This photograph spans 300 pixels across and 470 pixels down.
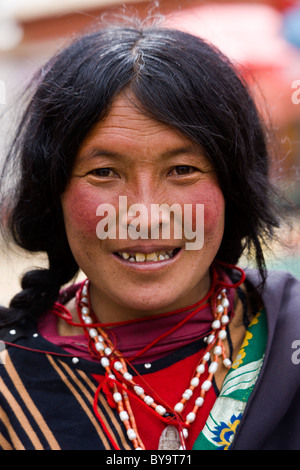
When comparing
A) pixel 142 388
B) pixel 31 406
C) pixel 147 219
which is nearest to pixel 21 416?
pixel 31 406

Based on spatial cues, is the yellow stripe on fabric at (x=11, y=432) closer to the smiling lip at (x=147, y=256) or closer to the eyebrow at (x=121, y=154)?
the smiling lip at (x=147, y=256)

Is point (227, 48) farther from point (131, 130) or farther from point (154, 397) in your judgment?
point (154, 397)

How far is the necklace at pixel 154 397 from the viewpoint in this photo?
146 centimetres

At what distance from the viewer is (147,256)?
1456 mm

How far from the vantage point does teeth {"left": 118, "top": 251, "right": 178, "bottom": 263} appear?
1.46m

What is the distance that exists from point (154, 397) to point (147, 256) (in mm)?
407

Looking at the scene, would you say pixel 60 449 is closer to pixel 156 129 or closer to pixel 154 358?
pixel 154 358

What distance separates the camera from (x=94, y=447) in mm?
1428

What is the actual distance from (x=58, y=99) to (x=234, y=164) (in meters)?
0.54

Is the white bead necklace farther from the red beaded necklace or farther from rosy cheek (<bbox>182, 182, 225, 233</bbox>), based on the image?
rosy cheek (<bbox>182, 182, 225, 233</bbox>)

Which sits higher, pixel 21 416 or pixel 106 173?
pixel 106 173

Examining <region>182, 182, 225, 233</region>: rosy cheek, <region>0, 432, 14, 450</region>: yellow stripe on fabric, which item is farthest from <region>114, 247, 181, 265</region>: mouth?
<region>0, 432, 14, 450</region>: yellow stripe on fabric

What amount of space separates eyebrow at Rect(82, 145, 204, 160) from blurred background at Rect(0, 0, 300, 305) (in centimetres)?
52

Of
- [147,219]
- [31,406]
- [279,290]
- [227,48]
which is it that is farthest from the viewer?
[227,48]
